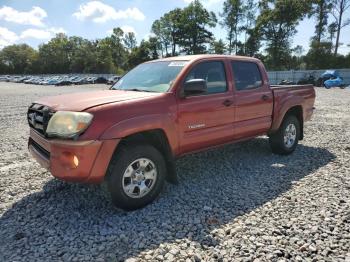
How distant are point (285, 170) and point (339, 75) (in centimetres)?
3186

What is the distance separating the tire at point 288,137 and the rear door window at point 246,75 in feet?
3.50

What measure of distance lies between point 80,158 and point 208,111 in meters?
1.97

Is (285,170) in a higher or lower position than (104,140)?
lower

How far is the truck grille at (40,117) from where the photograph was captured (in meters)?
3.82

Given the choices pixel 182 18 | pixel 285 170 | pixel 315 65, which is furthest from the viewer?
pixel 182 18

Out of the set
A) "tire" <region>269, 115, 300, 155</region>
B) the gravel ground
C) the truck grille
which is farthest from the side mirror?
"tire" <region>269, 115, 300, 155</region>

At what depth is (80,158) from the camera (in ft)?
11.3

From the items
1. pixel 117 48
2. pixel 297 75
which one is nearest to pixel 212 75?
pixel 297 75

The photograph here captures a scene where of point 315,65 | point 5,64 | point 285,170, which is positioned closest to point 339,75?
point 315,65

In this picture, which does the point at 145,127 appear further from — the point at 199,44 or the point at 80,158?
the point at 199,44

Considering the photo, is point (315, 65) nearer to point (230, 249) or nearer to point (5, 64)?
point (230, 249)

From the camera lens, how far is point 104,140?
11.6 ft

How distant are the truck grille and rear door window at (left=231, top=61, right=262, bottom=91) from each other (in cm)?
287

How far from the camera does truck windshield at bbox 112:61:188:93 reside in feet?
14.6
